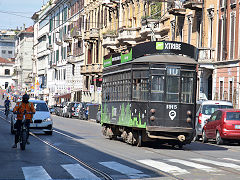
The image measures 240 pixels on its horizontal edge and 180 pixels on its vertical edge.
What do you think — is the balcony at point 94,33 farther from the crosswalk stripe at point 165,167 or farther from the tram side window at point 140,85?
the crosswalk stripe at point 165,167

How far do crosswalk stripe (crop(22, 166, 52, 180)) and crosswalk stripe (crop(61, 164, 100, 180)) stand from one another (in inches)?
21.8

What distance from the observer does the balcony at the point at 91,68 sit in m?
66.9

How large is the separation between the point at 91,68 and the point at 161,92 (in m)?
47.6

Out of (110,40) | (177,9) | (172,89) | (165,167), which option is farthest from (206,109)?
(110,40)

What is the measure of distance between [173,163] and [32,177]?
4528mm

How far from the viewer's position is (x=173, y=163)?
52.8ft

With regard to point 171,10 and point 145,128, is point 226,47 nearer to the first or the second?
point 171,10

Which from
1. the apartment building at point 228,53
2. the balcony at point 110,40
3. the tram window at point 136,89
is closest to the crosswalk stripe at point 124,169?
the tram window at point 136,89

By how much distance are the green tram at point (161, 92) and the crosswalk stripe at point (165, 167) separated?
4851 millimetres

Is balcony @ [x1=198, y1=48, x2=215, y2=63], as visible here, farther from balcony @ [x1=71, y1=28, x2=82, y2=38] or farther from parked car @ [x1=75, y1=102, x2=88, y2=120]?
balcony @ [x1=71, y1=28, x2=82, y2=38]

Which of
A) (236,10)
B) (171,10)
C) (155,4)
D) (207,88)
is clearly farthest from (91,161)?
(155,4)

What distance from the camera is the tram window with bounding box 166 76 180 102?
2167 cm

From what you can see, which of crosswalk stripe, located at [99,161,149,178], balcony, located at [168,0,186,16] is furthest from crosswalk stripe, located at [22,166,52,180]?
balcony, located at [168,0,186,16]

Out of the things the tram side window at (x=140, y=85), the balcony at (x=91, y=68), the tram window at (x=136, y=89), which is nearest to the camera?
the tram side window at (x=140, y=85)
